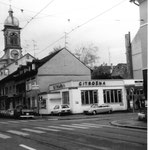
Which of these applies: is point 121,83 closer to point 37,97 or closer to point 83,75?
point 83,75

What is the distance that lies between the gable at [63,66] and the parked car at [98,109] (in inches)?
444

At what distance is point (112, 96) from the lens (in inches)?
1666

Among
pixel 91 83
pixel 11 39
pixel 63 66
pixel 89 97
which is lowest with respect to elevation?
pixel 89 97

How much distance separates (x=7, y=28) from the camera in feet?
291

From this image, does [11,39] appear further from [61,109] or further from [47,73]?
[61,109]

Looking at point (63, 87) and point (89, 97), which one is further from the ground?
point (63, 87)

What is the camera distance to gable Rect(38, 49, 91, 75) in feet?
155

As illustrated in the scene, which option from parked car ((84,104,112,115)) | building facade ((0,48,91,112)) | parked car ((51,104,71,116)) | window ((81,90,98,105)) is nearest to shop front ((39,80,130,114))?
window ((81,90,98,105))

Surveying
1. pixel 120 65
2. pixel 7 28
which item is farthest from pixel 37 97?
pixel 7 28

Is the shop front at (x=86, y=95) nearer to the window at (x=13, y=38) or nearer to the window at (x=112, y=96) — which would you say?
the window at (x=112, y=96)

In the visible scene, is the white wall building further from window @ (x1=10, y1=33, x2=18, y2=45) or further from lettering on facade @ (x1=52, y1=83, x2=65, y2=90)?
window @ (x1=10, y1=33, x2=18, y2=45)

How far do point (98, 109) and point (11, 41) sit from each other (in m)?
56.9

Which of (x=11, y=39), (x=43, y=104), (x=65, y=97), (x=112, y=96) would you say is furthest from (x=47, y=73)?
(x=11, y=39)

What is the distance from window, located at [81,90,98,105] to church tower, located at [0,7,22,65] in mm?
49946
